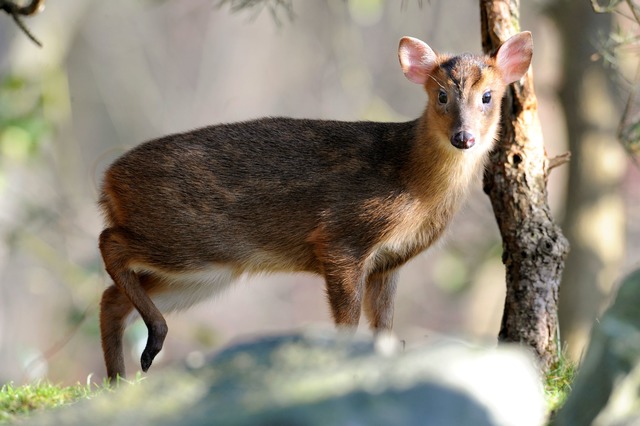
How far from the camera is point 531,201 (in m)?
5.88

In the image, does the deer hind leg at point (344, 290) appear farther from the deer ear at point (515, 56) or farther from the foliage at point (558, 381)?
the deer ear at point (515, 56)

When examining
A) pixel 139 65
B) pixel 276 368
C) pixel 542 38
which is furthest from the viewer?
pixel 139 65

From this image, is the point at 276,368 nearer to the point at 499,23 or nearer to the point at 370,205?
the point at 370,205

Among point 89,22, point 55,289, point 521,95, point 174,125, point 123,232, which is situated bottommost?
point 55,289

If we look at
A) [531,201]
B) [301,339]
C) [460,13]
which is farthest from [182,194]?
[460,13]

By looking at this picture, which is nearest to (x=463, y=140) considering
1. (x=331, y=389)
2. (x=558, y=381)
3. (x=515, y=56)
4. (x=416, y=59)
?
(x=515, y=56)

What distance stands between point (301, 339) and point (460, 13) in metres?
13.3

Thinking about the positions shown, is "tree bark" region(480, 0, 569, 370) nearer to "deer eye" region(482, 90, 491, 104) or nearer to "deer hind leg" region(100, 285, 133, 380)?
"deer eye" region(482, 90, 491, 104)

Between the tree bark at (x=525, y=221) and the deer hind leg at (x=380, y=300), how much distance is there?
0.72 m

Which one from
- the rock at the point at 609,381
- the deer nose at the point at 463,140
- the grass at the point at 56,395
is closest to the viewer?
the rock at the point at 609,381

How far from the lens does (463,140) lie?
547 cm

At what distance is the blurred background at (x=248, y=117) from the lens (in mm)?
8836

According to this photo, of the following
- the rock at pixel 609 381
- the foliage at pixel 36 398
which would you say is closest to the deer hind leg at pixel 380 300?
the foliage at pixel 36 398

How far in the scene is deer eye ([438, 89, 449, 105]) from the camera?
5.77 m
